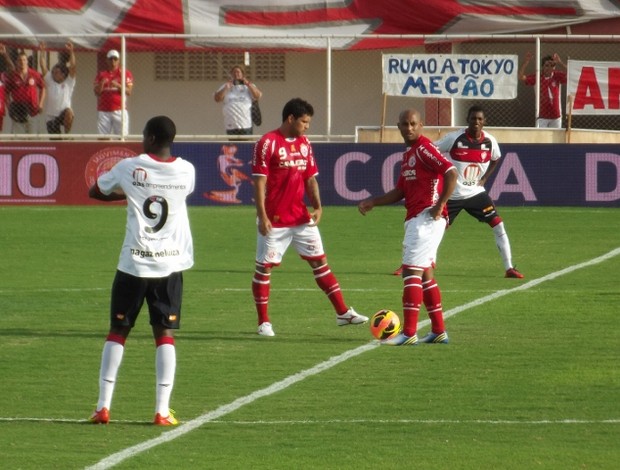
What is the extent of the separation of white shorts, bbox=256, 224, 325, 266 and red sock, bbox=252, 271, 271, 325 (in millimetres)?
141

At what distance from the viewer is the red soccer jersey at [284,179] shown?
1278 centimetres

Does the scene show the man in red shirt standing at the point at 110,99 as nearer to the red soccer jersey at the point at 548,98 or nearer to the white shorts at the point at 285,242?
the red soccer jersey at the point at 548,98

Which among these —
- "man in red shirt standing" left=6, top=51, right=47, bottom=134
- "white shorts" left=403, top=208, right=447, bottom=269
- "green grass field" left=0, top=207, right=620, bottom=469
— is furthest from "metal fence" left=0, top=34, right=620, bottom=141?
"white shorts" left=403, top=208, right=447, bottom=269

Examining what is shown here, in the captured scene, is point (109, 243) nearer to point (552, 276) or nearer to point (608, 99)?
point (552, 276)

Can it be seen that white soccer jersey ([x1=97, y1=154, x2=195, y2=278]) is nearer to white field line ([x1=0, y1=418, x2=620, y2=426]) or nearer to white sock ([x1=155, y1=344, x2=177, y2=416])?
white sock ([x1=155, y1=344, x2=177, y2=416])

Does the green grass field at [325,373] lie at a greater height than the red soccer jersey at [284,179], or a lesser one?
lesser

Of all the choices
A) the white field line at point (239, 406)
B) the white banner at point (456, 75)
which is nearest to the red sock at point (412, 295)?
the white field line at point (239, 406)

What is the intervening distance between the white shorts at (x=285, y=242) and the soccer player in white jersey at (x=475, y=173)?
4.53m

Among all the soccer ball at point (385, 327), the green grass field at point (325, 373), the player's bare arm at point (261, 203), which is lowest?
the green grass field at point (325, 373)

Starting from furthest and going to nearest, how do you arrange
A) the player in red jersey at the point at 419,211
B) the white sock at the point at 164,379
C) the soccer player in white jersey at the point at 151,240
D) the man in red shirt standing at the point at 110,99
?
1. the man in red shirt standing at the point at 110,99
2. the player in red jersey at the point at 419,211
3. the soccer player in white jersey at the point at 151,240
4. the white sock at the point at 164,379

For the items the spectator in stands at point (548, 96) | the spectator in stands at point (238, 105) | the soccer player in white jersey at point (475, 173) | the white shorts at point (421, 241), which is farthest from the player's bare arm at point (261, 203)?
the spectator in stands at point (238, 105)

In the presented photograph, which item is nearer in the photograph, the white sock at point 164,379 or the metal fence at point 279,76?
the white sock at point 164,379

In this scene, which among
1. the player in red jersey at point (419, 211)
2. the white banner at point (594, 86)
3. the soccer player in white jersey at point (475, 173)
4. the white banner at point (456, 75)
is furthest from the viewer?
the white banner at point (594, 86)

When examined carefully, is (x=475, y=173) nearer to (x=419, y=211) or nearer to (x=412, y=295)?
(x=419, y=211)
